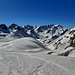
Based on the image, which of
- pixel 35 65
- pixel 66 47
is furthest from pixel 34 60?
pixel 66 47

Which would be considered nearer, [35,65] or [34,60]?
[35,65]

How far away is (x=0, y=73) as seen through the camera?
4.12 meters

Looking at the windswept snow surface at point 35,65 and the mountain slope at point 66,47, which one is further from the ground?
the mountain slope at point 66,47

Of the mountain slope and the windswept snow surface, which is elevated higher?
the mountain slope

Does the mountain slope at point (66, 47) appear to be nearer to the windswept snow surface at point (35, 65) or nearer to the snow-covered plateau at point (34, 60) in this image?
the snow-covered plateau at point (34, 60)

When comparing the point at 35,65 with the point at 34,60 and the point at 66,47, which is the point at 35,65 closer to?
the point at 34,60

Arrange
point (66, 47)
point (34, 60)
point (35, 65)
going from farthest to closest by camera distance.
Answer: point (66, 47) → point (34, 60) → point (35, 65)

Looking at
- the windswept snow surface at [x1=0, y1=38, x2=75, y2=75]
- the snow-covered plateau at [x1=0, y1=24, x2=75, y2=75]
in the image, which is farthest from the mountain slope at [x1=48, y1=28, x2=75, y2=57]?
the windswept snow surface at [x1=0, y1=38, x2=75, y2=75]

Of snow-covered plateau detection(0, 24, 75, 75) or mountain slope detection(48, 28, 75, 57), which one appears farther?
mountain slope detection(48, 28, 75, 57)

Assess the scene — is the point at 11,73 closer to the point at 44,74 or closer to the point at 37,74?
the point at 37,74

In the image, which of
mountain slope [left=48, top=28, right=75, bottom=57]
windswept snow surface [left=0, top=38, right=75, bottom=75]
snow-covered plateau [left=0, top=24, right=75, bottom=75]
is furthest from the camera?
mountain slope [left=48, top=28, right=75, bottom=57]

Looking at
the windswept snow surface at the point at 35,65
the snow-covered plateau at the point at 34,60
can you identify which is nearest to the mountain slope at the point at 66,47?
the snow-covered plateau at the point at 34,60

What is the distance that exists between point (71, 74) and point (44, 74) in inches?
67.3

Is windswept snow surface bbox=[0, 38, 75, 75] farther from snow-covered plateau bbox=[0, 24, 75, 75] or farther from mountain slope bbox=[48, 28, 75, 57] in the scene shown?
mountain slope bbox=[48, 28, 75, 57]
